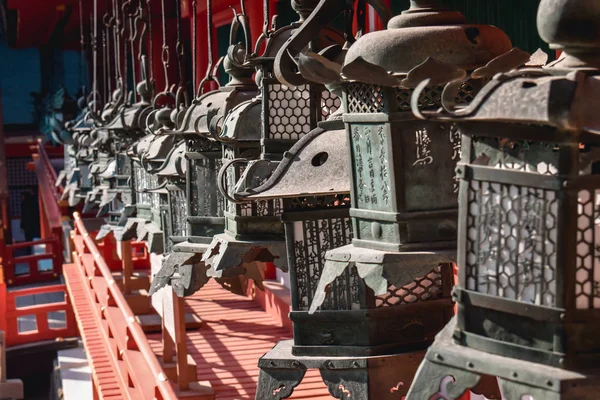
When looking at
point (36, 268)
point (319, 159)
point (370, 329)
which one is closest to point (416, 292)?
point (370, 329)

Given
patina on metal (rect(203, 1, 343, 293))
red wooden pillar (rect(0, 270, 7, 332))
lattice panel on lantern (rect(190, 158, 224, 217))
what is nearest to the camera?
patina on metal (rect(203, 1, 343, 293))

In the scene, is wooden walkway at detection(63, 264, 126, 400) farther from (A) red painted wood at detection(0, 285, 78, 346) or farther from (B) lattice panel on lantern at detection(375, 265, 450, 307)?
(B) lattice panel on lantern at detection(375, 265, 450, 307)

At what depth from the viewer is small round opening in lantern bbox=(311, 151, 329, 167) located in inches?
117

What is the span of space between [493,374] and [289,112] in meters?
1.77

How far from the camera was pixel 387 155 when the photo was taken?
8.30ft

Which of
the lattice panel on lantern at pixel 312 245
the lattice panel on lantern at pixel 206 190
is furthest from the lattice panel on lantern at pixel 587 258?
the lattice panel on lantern at pixel 206 190

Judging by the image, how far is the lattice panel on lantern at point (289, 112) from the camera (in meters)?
3.54

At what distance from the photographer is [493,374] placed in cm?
193

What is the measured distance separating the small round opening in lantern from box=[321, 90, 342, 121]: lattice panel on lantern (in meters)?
0.59

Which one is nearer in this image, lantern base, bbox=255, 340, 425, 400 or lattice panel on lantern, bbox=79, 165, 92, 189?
lantern base, bbox=255, 340, 425, 400

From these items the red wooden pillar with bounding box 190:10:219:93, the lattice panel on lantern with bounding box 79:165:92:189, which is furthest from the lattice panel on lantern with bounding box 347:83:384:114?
the red wooden pillar with bounding box 190:10:219:93

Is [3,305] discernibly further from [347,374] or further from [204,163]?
[347,374]

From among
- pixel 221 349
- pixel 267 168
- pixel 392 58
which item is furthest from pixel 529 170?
pixel 221 349

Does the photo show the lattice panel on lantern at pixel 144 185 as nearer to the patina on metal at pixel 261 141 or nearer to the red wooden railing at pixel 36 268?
the patina on metal at pixel 261 141
